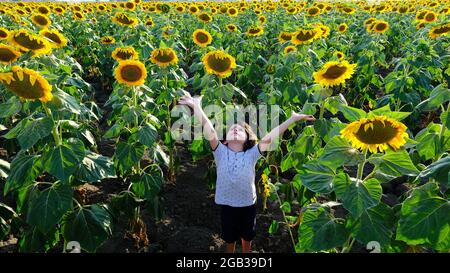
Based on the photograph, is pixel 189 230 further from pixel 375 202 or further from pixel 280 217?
pixel 375 202

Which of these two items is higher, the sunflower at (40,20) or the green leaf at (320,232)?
the sunflower at (40,20)

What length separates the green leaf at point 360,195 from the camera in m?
2.07

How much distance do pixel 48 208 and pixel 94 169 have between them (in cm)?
40

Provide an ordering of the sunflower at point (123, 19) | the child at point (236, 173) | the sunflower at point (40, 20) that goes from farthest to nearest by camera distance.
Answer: the sunflower at point (123, 19)
the sunflower at point (40, 20)
the child at point (236, 173)

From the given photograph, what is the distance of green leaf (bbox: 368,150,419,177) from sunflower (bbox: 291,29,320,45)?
369 centimetres

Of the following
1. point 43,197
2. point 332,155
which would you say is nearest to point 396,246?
point 332,155

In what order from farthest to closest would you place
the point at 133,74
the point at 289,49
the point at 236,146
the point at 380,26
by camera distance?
the point at 380,26 → the point at 289,49 → the point at 133,74 → the point at 236,146

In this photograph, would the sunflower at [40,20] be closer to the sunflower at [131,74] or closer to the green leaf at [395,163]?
the sunflower at [131,74]

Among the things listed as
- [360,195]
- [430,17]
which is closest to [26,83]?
[360,195]

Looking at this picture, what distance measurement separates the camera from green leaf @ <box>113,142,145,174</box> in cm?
366

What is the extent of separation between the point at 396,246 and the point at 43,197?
2382mm

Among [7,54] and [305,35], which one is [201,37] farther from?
[7,54]

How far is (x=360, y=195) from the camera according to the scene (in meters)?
2.11

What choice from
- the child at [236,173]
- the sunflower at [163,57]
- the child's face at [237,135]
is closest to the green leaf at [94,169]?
the child at [236,173]
